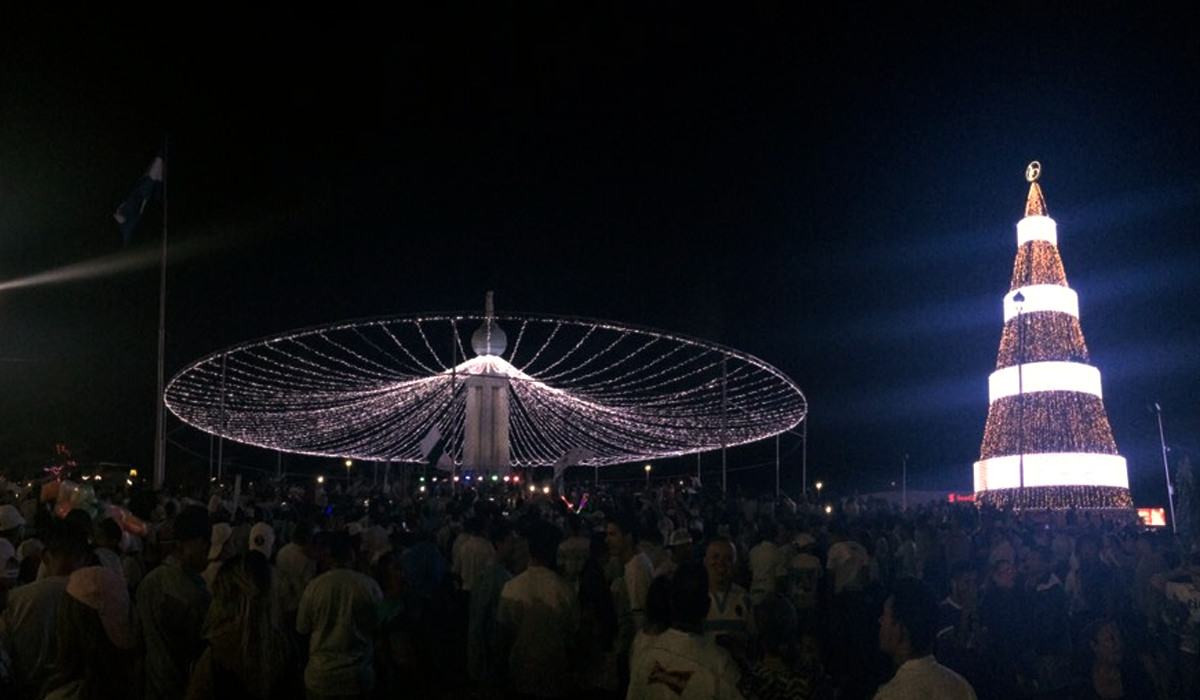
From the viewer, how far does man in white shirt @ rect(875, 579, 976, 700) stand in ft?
13.4

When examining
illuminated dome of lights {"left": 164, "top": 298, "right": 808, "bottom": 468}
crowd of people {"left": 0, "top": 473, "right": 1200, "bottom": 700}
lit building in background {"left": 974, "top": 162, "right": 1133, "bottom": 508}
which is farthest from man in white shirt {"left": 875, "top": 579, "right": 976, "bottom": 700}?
lit building in background {"left": 974, "top": 162, "right": 1133, "bottom": 508}

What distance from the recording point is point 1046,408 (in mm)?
44781

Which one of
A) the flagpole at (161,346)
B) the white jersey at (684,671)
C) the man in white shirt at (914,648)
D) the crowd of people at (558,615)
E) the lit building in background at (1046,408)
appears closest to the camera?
the man in white shirt at (914,648)

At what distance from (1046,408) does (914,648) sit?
44162mm

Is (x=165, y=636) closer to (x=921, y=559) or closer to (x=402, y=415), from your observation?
(x=921, y=559)

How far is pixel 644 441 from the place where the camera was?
42.8 m

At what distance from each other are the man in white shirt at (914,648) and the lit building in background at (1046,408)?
4182 centimetres

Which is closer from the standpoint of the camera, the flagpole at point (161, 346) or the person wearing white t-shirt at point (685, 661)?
the person wearing white t-shirt at point (685, 661)

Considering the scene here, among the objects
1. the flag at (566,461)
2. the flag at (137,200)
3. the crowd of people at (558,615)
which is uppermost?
the flag at (137,200)

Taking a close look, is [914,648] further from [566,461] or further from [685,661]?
[566,461]

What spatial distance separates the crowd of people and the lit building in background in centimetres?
3157

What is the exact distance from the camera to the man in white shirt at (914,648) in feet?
13.4

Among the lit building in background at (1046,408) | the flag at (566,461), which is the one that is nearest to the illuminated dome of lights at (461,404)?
the flag at (566,461)

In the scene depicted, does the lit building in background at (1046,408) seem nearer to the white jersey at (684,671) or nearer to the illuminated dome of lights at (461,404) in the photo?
the illuminated dome of lights at (461,404)
